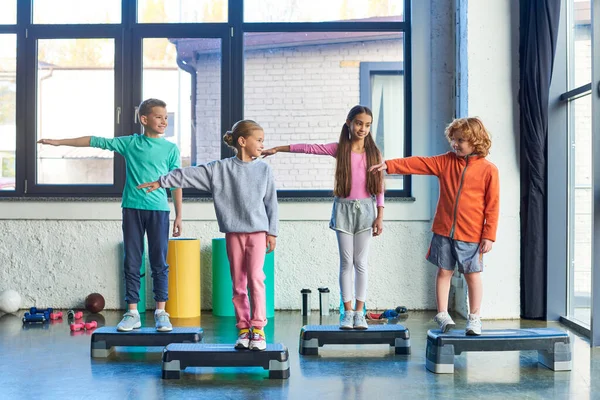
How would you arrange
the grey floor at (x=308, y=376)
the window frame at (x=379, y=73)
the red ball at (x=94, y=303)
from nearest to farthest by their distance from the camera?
the grey floor at (x=308, y=376)
the red ball at (x=94, y=303)
the window frame at (x=379, y=73)

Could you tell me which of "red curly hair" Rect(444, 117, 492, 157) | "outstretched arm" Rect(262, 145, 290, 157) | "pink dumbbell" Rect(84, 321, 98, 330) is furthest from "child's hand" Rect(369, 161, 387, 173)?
"pink dumbbell" Rect(84, 321, 98, 330)

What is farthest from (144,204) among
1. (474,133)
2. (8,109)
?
(8,109)

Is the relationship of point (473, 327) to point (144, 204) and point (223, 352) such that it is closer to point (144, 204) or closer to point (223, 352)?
point (223, 352)

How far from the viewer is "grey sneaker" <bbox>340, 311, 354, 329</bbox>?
4.55 meters

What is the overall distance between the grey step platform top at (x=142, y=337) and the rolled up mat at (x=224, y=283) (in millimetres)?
1505

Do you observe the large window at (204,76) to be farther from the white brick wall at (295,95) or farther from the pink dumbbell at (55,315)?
the pink dumbbell at (55,315)

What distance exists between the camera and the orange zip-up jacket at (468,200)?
4.16 metres

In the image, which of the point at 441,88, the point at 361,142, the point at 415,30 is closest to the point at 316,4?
the point at 415,30

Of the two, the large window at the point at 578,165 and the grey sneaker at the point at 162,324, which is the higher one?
the large window at the point at 578,165

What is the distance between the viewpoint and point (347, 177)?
15.0 ft

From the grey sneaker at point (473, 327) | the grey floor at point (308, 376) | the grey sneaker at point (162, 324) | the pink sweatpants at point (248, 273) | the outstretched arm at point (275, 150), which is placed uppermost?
the outstretched arm at point (275, 150)

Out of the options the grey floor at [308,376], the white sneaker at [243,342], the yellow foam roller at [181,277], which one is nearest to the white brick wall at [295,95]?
the yellow foam roller at [181,277]

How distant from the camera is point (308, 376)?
12.8ft

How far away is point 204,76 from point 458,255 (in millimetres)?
3074
